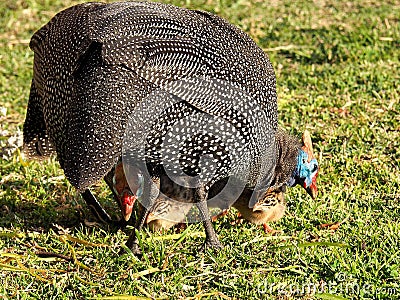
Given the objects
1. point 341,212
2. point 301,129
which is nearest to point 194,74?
point 341,212

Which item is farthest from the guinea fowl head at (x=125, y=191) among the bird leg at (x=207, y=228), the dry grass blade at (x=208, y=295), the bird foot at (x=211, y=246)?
the dry grass blade at (x=208, y=295)

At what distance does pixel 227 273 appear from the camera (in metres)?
3.46

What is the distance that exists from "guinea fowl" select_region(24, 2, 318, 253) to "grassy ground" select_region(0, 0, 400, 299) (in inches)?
8.8

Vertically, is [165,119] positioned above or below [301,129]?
above

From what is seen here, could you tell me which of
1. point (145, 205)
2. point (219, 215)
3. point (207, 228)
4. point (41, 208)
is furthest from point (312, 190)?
point (41, 208)

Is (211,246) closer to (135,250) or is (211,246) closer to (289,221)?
(135,250)

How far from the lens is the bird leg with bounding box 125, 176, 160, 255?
3535mm

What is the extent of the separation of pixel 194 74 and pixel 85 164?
0.64 m

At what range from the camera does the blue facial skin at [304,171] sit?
13.1 ft

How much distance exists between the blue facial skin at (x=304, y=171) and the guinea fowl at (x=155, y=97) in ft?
1.22

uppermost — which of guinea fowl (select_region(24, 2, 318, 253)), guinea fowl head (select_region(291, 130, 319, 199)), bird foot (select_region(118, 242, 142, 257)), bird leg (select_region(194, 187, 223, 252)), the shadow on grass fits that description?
guinea fowl (select_region(24, 2, 318, 253))

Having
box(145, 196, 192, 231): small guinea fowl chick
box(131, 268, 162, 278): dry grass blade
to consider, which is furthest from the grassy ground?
box(145, 196, 192, 231): small guinea fowl chick

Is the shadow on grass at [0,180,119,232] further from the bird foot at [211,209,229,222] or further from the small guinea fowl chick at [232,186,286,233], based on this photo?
the small guinea fowl chick at [232,186,286,233]

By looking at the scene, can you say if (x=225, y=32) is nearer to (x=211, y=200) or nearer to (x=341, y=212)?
(x=211, y=200)
